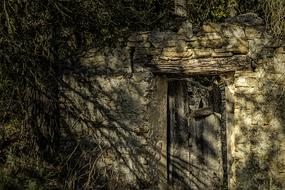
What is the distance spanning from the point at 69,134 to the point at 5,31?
2020mm

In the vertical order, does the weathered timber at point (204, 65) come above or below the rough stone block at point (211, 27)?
below

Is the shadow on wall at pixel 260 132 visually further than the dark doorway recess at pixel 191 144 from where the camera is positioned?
No

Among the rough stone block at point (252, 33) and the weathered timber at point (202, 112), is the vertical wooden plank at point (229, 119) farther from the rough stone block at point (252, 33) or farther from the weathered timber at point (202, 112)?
the weathered timber at point (202, 112)

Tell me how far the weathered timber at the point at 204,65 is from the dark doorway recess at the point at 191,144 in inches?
29.3

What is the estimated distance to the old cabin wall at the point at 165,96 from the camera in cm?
714

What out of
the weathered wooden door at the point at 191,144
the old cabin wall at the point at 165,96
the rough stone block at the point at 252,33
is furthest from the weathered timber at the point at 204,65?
the weathered wooden door at the point at 191,144

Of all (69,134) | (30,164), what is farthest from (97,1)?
(30,164)

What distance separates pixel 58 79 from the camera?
800 centimetres

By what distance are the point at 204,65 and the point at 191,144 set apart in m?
2.26

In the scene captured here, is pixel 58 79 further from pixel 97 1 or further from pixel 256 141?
pixel 256 141

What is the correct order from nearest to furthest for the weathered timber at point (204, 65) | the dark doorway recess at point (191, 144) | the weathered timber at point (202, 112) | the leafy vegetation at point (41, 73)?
the leafy vegetation at point (41, 73) → the weathered timber at point (204, 65) → the dark doorway recess at point (191, 144) → the weathered timber at point (202, 112)

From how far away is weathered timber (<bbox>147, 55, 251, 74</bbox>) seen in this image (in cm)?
719

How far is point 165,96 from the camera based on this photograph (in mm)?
7754

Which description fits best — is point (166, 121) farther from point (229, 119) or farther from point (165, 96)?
point (229, 119)
